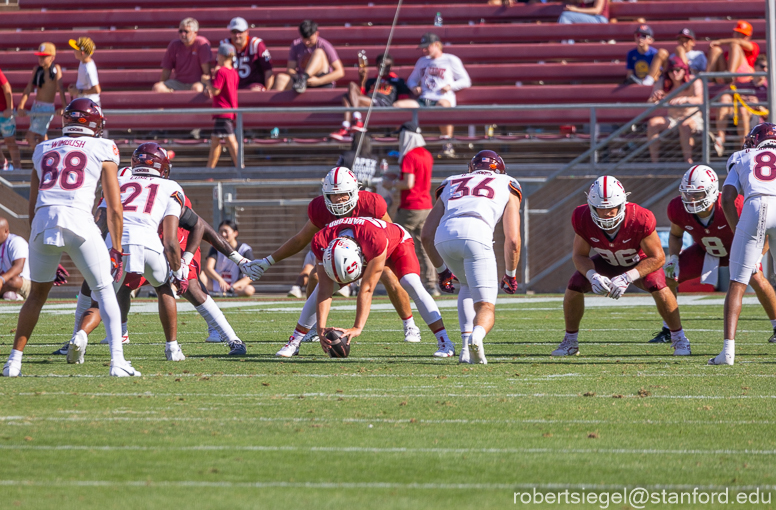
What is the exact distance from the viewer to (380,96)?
16.8 meters

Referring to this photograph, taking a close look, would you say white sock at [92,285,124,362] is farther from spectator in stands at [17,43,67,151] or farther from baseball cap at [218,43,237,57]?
spectator in stands at [17,43,67,151]

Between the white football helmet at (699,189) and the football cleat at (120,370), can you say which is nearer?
the football cleat at (120,370)

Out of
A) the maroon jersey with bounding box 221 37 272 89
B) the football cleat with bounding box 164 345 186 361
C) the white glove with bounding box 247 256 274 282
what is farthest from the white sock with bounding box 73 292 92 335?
the maroon jersey with bounding box 221 37 272 89

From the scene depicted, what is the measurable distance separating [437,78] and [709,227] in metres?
8.91

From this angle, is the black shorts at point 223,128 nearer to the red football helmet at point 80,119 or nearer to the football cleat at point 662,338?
the football cleat at point 662,338

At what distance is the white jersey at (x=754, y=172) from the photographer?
743 centimetres

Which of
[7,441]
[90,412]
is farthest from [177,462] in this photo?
[90,412]

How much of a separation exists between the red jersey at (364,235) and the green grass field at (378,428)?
807 millimetres

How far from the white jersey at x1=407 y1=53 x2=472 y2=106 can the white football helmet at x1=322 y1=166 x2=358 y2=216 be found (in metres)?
9.56

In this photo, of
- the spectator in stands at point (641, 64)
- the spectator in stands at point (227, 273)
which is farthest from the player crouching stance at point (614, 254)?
the spectator in stands at point (641, 64)

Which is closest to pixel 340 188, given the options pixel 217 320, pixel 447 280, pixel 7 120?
pixel 447 280

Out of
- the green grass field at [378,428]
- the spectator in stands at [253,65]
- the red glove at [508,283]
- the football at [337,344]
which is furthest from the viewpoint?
the spectator in stands at [253,65]

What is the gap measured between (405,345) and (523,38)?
41.7ft

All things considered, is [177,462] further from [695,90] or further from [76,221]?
[695,90]
